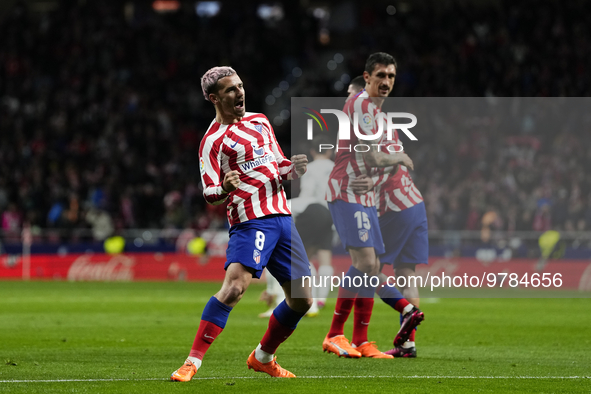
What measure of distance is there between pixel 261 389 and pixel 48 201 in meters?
18.9

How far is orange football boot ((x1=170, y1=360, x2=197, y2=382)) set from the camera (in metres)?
5.76

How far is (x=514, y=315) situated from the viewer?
12.1 m

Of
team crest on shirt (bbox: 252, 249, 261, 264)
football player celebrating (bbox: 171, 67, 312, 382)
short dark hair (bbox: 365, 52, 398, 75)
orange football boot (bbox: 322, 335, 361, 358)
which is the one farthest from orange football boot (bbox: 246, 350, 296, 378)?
short dark hair (bbox: 365, 52, 398, 75)

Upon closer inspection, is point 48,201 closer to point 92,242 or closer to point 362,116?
point 92,242

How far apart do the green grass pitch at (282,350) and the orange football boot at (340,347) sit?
0.07m

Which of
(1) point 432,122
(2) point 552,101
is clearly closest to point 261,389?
(1) point 432,122

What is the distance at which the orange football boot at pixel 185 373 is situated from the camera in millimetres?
5758

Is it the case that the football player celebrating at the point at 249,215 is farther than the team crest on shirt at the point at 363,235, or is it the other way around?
the team crest on shirt at the point at 363,235

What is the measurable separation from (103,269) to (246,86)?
8.81m

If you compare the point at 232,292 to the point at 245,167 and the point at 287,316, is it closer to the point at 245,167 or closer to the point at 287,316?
the point at 287,316

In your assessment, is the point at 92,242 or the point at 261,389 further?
the point at 92,242

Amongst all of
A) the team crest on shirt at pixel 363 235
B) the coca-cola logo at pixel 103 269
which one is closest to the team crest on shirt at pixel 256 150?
the team crest on shirt at pixel 363 235

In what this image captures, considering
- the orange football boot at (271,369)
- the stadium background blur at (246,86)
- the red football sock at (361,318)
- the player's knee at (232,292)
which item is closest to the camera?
the player's knee at (232,292)

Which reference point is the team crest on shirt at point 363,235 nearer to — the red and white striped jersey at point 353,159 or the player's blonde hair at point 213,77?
the red and white striped jersey at point 353,159
